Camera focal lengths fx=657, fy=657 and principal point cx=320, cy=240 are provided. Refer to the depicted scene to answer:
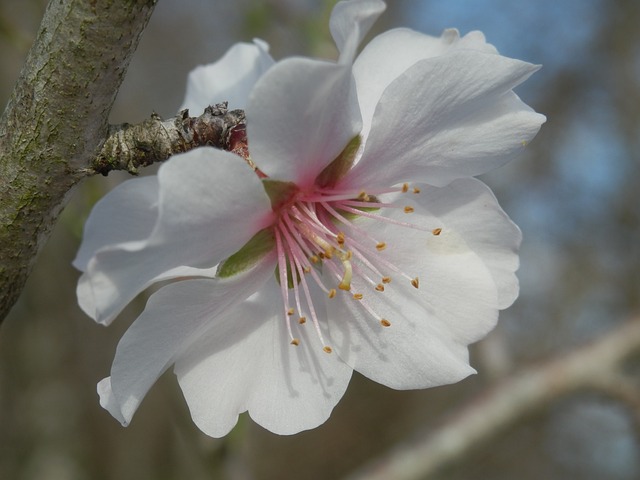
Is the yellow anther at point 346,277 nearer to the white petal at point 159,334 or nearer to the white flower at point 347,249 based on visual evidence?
the white flower at point 347,249

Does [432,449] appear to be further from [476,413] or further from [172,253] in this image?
[172,253]

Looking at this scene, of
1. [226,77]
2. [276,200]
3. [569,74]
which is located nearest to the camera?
[276,200]

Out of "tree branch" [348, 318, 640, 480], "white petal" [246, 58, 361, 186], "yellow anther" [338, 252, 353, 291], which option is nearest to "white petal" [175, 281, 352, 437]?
"yellow anther" [338, 252, 353, 291]

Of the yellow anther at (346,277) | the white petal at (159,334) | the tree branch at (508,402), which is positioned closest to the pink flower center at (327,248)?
the yellow anther at (346,277)

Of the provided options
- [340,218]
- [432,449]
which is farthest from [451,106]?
[432,449]

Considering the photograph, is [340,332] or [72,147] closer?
[72,147]

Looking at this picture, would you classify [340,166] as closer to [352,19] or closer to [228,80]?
[352,19]
